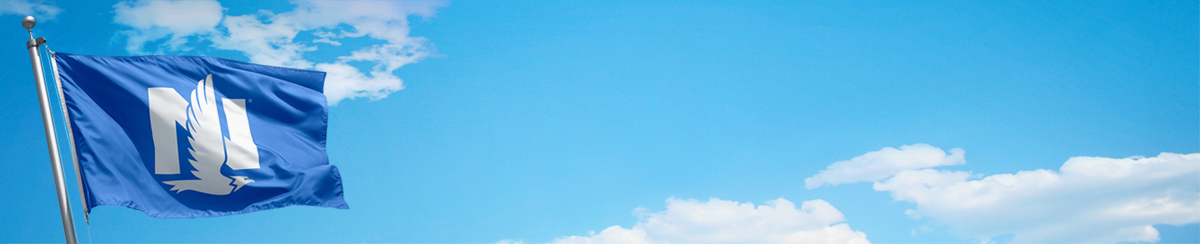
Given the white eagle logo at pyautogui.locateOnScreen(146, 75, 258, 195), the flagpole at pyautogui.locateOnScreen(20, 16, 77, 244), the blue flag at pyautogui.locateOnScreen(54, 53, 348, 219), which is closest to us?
the flagpole at pyautogui.locateOnScreen(20, 16, 77, 244)

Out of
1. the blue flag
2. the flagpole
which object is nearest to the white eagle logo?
the blue flag

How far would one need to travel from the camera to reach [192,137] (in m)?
10.9

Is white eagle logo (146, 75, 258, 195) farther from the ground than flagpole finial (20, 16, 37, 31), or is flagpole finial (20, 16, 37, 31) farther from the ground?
flagpole finial (20, 16, 37, 31)

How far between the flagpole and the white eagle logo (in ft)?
4.28

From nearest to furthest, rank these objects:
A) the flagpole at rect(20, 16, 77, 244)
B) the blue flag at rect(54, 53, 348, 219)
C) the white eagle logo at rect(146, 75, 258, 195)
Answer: the flagpole at rect(20, 16, 77, 244), the blue flag at rect(54, 53, 348, 219), the white eagle logo at rect(146, 75, 258, 195)

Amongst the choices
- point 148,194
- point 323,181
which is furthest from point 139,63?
point 323,181

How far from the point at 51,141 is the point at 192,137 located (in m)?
1.79

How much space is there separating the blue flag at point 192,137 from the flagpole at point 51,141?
0.26 meters

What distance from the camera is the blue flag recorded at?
400 inches

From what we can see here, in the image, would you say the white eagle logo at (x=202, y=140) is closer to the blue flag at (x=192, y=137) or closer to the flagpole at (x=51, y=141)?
the blue flag at (x=192, y=137)

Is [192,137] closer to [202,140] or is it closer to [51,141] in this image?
[202,140]

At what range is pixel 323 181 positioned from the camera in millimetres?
11953

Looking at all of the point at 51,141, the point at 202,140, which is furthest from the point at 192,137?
the point at 51,141

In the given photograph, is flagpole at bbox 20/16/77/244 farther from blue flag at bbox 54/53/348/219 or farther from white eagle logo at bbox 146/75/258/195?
white eagle logo at bbox 146/75/258/195
